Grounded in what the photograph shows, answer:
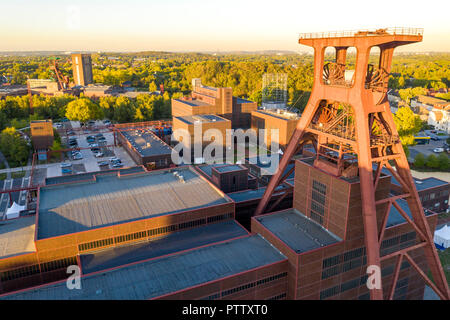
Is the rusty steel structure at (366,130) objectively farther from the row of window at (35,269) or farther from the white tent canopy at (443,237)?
the row of window at (35,269)

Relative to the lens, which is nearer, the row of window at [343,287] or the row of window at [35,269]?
the row of window at [35,269]

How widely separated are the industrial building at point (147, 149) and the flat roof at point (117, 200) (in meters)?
18.3

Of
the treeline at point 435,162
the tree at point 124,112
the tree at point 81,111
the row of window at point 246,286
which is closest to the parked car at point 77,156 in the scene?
the tree at point 81,111

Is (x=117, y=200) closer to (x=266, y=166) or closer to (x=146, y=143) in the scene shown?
(x=266, y=166)

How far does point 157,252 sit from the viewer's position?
32.6 metres

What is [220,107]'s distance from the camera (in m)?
90.8

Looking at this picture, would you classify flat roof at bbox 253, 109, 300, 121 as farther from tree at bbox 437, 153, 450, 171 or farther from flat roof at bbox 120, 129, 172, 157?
tree at bbox 437, 153, 450, 171

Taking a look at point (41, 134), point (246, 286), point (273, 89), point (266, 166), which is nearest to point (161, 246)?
point (246, 286)

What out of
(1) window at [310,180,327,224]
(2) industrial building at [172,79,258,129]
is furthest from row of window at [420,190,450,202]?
(2) industrial building at [172,79,258,129]

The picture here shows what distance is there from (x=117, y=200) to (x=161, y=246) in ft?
28.9

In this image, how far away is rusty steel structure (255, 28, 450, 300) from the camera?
27.2m

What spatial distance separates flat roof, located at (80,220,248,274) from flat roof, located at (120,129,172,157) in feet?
109

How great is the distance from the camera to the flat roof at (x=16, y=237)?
3051cm

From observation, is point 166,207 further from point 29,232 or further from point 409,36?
point 409,36
